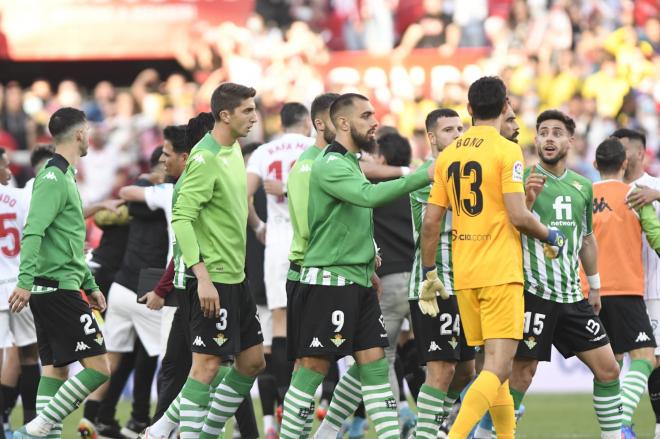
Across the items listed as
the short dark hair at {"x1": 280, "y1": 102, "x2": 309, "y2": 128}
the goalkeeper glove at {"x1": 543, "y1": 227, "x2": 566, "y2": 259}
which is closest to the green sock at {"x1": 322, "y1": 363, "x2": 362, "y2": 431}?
the goalkeeper glove at {"x1": 543, "y1": 227, "x2": 566, "y2": 259}

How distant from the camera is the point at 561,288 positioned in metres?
8.59

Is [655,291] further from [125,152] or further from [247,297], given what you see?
[125,152]

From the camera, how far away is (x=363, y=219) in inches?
325

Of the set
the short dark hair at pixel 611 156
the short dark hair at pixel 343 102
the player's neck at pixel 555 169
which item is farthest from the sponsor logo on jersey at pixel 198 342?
the short dark hair at pixel 611 156

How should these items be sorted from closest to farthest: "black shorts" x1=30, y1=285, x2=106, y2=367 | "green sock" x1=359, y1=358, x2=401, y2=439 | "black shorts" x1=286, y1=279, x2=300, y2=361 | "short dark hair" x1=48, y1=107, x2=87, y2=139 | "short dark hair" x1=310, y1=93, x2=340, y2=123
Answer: "green sock" x1=359, y1=358, x2=401, y2=439 → "black shorts" x1=286, y1=279, x2=300, y2=361 → "black shorts" x1=30, y1=285, x2=106, y2=367 → "short dark hair" x1=48, y1=107, x2=87, y2=139 → "short dark hair" x1=310, y1=93, x2=340, y2=123

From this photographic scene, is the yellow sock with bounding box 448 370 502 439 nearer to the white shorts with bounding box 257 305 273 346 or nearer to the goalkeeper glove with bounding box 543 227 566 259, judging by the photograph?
the goalkeeper glove with bounding box 543 227 566 259

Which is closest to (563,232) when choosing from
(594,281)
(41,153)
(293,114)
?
(594,281)

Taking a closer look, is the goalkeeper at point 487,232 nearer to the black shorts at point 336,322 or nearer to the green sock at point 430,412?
the black shorts at point 336,322

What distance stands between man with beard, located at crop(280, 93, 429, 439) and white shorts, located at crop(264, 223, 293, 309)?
2.89 m

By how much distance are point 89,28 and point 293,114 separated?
1315cm

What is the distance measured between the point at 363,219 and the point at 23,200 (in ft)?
11.4

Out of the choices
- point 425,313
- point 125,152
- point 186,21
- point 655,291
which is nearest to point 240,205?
point 425,313

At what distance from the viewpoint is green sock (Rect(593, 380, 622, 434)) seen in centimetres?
873

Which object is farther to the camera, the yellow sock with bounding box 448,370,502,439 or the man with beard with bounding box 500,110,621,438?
the man with beard with bounding box 500,110,621,438
